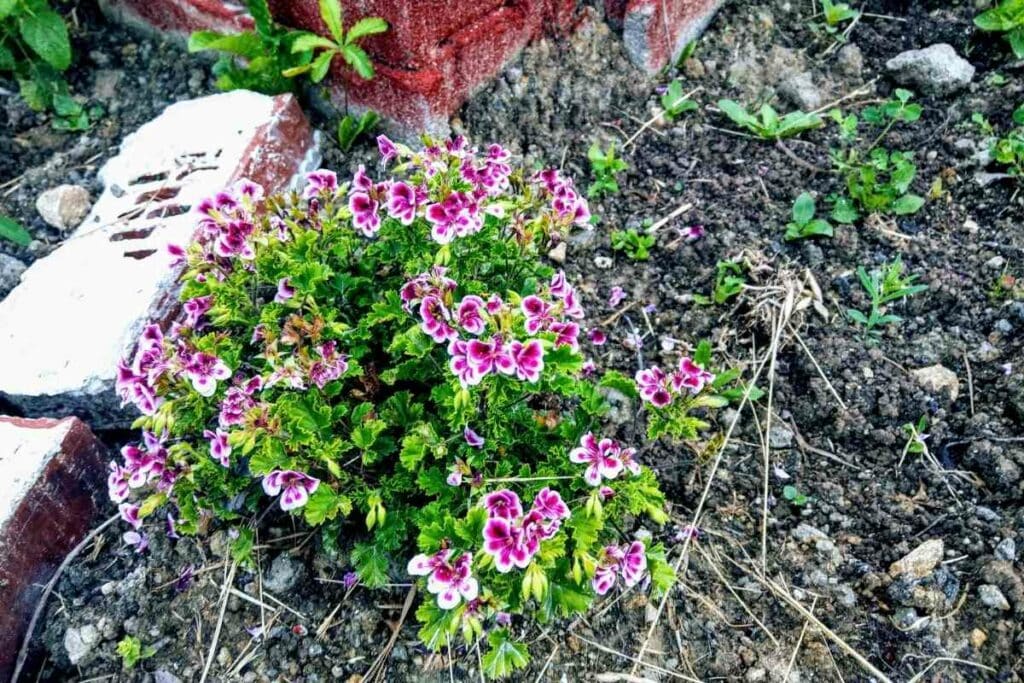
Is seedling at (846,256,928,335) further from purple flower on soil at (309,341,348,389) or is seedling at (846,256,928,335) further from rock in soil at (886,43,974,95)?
purple flower on soil at (309,341,348,389)

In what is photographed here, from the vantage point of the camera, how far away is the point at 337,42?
8.90 ft

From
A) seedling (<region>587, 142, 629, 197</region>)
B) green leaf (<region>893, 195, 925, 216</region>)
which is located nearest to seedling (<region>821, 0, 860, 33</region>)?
green leaf (<region>893, 195, 925, 216</region>)

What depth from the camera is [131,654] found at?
2.06 metres

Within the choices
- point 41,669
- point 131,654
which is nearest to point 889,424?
point 131,654

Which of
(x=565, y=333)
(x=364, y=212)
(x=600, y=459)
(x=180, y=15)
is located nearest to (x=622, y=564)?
(x=600, y=459)

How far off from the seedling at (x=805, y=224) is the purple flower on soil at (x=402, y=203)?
4.79ft

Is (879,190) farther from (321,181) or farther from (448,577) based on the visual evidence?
(448,577)

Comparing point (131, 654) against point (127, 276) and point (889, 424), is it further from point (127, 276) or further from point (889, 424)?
point (889, 424)

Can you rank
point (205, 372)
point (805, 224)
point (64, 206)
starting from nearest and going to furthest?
1. point (205, 372)
2. point (805, 224)
3. point (64, 206)

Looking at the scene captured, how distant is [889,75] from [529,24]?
4.48ft

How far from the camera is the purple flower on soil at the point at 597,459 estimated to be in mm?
1768

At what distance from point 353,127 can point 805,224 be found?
1.57m

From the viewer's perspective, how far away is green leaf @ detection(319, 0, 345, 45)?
8.58 ft

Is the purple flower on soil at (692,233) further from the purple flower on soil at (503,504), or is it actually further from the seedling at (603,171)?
the purple flower on soil at (503,504)
